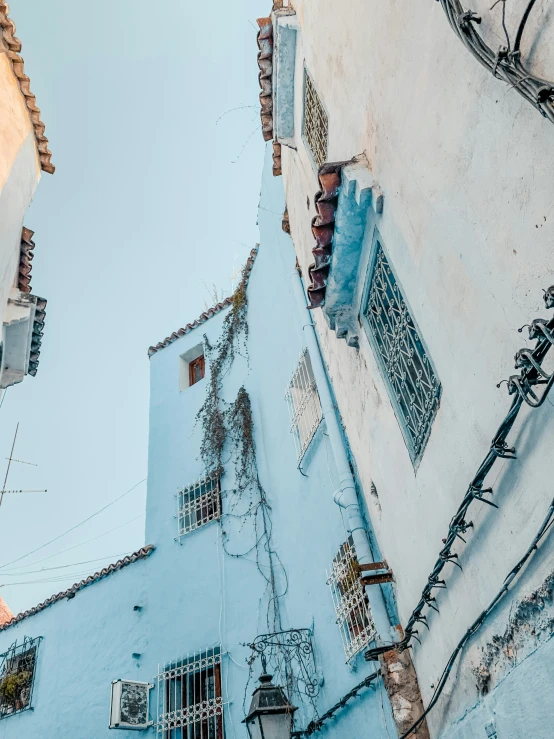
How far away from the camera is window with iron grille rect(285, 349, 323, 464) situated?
381 inches

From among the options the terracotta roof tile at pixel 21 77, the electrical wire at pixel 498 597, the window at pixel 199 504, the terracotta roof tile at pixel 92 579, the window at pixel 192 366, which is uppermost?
the window at pixel 192 366

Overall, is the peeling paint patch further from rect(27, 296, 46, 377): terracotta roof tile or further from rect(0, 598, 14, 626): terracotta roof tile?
rect(0, 598, 14, 626): terracotta roof tile

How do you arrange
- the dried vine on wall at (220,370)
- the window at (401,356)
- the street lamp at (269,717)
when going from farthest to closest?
the dried vine on wall at (220,370), the street lamp at (269,717), the window at (401,356)

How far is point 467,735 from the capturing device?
3.95 meters

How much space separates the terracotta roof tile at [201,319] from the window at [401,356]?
904cm

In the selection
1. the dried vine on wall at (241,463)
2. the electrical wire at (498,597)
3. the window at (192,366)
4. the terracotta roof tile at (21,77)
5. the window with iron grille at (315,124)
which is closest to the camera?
the electrical wire at (498,597)

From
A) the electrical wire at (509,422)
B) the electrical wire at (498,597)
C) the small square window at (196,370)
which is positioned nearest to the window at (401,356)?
the electrical wire at (509,422)

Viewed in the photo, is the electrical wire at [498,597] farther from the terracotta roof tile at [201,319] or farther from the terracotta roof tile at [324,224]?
the terracotta roof tile at [201,319]

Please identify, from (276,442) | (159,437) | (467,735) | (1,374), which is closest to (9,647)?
(159,437)

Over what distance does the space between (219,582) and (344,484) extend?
4.38 meters

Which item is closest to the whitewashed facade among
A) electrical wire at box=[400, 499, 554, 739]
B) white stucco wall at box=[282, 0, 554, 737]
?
white stucco wall at box=[282, 0, 554, 737]

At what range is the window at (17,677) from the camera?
12711 millimetres

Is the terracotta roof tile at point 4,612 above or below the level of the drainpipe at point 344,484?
above

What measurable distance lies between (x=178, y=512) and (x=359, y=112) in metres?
9.31
